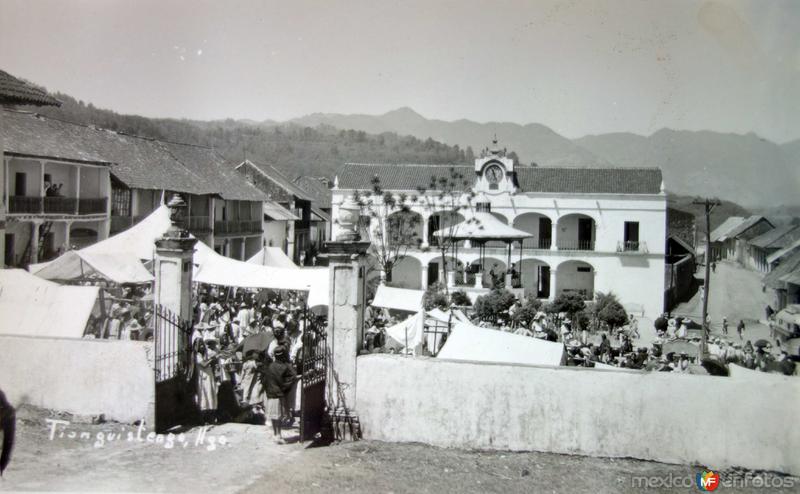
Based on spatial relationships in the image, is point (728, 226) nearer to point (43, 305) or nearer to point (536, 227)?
point (536, 227)

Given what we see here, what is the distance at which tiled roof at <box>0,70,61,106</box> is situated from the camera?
1055cm

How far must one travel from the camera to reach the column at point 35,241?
16.8 meters

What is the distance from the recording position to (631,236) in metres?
31.7

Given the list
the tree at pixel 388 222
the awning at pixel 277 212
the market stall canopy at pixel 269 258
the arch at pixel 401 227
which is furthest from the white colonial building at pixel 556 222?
the market stall canopy at pixel 269 258

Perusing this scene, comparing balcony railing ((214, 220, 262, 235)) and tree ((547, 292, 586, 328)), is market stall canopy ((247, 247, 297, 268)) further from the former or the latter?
balcony railing ((214, 220, 262, 235))

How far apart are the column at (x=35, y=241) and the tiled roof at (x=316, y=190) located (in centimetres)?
2619

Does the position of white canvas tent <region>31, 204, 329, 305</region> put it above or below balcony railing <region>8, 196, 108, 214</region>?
below

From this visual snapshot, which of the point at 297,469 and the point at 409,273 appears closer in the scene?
the point at 297,469

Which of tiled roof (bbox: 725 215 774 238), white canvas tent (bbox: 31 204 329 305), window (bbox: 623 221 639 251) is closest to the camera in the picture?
white canvas tent (bbox: 31 204 329 305)

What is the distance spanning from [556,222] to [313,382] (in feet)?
88.2

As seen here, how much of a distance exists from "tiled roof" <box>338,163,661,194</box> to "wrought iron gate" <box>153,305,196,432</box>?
80.6 ft

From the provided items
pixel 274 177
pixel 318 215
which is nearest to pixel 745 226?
pixel 318 215

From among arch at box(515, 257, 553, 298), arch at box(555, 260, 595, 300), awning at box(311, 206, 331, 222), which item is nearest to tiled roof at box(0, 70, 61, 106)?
arch at box(515, 257, 553, 298)

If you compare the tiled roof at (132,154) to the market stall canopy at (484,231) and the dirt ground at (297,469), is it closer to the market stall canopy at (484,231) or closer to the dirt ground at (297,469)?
the market stall canopy at (484,231)
